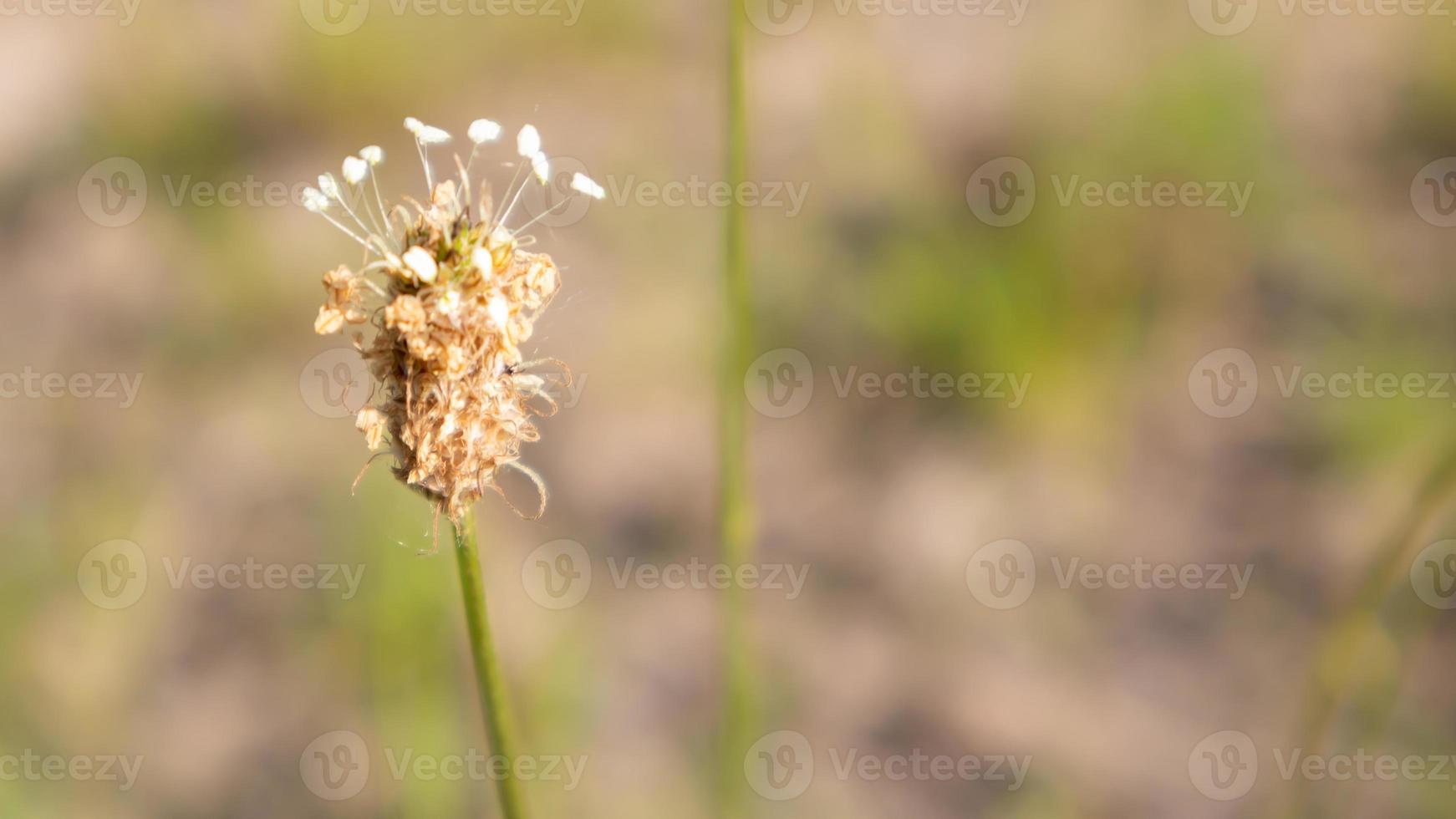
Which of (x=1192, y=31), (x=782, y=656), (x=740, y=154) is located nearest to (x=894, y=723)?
(x=782, y=656)

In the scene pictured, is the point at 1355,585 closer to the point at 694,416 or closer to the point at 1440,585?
the point at 1440,585
